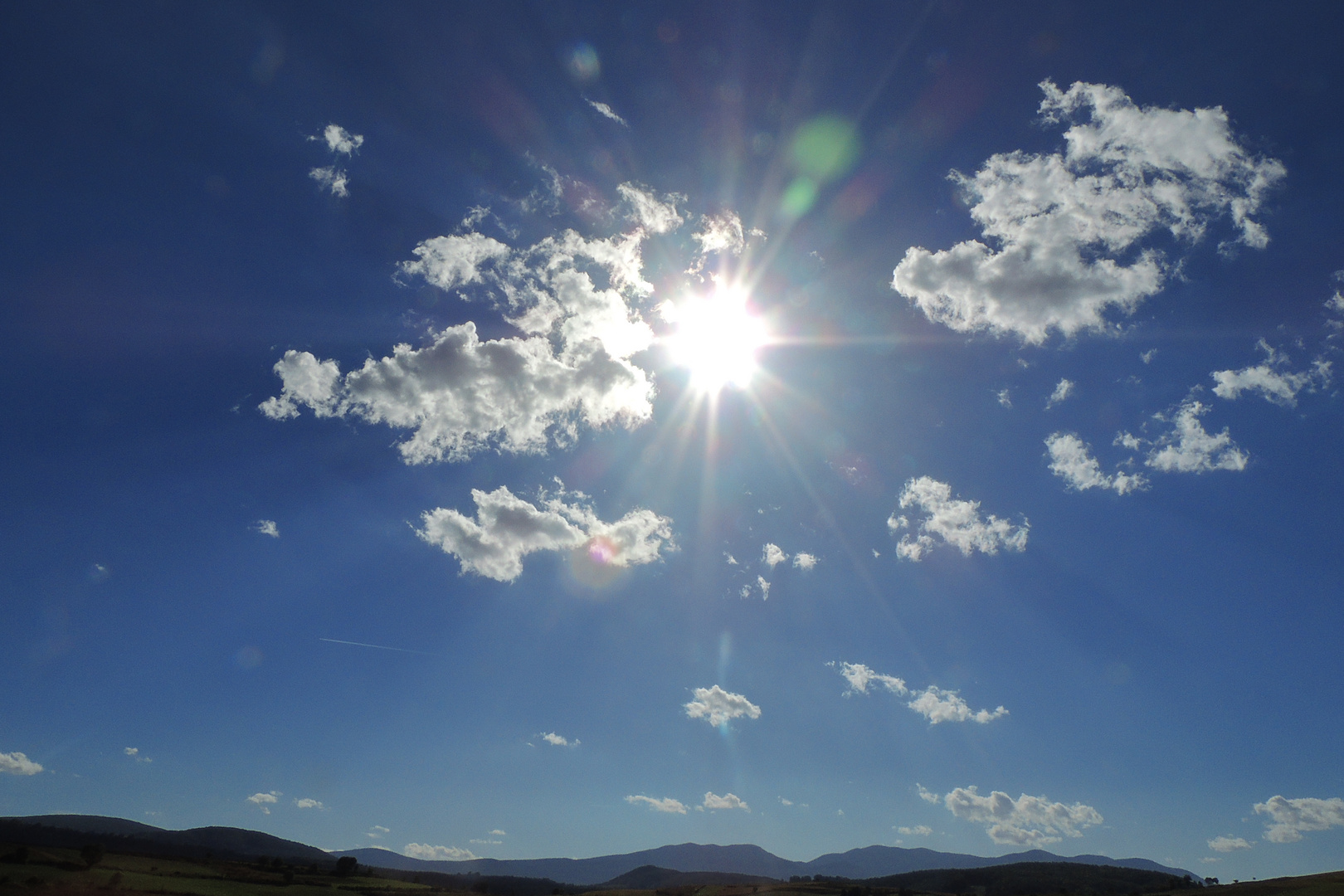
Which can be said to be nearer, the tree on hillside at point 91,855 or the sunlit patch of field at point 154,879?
the sunlit patch of field at point 154,879

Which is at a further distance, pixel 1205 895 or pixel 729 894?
pixel 729 894

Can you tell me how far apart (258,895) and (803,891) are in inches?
3777

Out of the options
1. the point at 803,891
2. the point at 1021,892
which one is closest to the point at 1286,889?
the point at 803,891

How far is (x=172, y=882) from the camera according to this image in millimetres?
84938

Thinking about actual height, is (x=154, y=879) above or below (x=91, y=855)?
below

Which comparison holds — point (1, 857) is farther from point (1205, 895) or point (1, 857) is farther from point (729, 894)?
point (1205, 895)

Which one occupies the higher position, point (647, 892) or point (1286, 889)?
point (1286, 889)

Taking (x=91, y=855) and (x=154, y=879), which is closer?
(x=154, y=879)

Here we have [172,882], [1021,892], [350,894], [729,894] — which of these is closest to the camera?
[172,882]

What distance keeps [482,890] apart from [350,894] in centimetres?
6626

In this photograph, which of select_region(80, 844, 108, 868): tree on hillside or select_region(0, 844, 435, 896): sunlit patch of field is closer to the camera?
select_region(0, 844, 435, 896): sunlit patch of field

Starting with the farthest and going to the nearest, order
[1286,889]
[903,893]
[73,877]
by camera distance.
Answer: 1. [903,893]
2. [1286,889]
3. [73,877]

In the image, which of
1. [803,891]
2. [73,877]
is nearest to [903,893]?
[803,891]

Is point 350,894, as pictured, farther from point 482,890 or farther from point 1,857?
point 482,890
